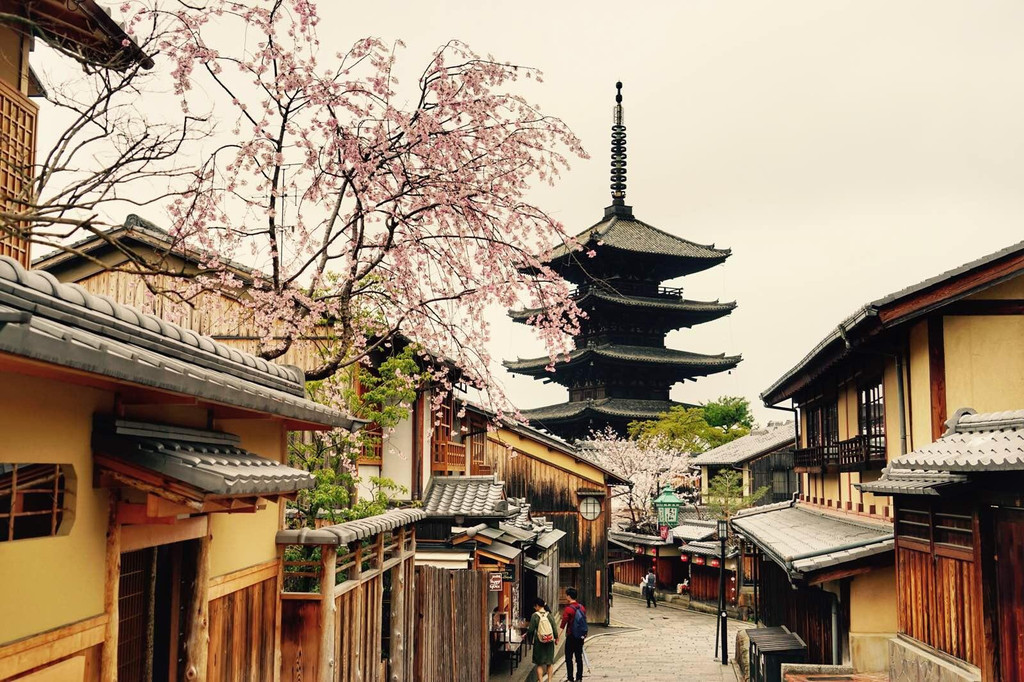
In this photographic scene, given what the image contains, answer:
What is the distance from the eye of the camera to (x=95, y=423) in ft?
15.9

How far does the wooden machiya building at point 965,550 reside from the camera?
7.91m

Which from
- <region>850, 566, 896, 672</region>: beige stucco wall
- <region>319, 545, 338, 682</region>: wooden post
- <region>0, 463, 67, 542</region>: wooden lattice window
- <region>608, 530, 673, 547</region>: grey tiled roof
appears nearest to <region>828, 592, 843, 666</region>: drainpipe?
<region>850, 566, 896, 672</region>: beige stucco wall

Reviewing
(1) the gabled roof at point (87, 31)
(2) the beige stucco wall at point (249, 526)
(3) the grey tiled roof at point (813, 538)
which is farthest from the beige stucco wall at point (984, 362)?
(1) the gabled roof at point (87, 31)

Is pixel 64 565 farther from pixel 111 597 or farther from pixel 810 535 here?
pixel 810 535

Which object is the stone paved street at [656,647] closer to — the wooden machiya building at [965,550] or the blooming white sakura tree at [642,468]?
the wooden machiya building at [965,550]

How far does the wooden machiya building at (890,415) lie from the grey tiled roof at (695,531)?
20.0m

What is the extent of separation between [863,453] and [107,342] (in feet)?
45.7

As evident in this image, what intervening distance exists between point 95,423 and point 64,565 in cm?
74

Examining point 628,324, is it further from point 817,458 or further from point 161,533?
point 161,533

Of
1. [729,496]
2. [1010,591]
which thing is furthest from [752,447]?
[1010,591]

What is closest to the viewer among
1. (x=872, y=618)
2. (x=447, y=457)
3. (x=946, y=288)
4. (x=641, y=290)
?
(x=946, y=288)

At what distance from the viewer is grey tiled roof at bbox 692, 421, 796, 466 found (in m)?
45.3

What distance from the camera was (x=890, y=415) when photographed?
13938 mm

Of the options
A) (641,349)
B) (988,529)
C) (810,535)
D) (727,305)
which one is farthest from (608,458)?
(988,529)
